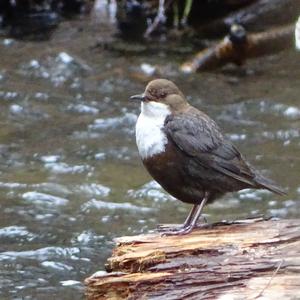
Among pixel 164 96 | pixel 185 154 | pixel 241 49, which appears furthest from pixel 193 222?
pixel 241 49

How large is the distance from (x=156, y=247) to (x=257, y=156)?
287 cm

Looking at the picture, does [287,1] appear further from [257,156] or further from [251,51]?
[257,156]

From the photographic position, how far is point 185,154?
12.1 feet

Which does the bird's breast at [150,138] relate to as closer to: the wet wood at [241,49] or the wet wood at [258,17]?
the wet wood at [241,49]

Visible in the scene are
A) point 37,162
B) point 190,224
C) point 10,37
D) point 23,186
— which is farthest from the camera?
point 10,37

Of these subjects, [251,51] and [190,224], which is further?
[251,51]

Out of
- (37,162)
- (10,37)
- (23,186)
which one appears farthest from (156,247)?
(10,37)

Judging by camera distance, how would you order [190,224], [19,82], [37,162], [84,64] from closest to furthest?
[190,224], [37,162], [19,82], [84,64]

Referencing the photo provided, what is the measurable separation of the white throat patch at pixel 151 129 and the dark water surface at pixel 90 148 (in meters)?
0.97

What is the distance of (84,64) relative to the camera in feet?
26.5

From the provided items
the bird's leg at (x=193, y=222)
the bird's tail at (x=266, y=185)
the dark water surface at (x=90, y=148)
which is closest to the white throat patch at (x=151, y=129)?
the bird's leg at (x=193, y=222)

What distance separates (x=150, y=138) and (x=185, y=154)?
6.4 inches

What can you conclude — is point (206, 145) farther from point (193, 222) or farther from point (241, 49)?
point (241, 49)

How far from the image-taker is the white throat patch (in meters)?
3.63
